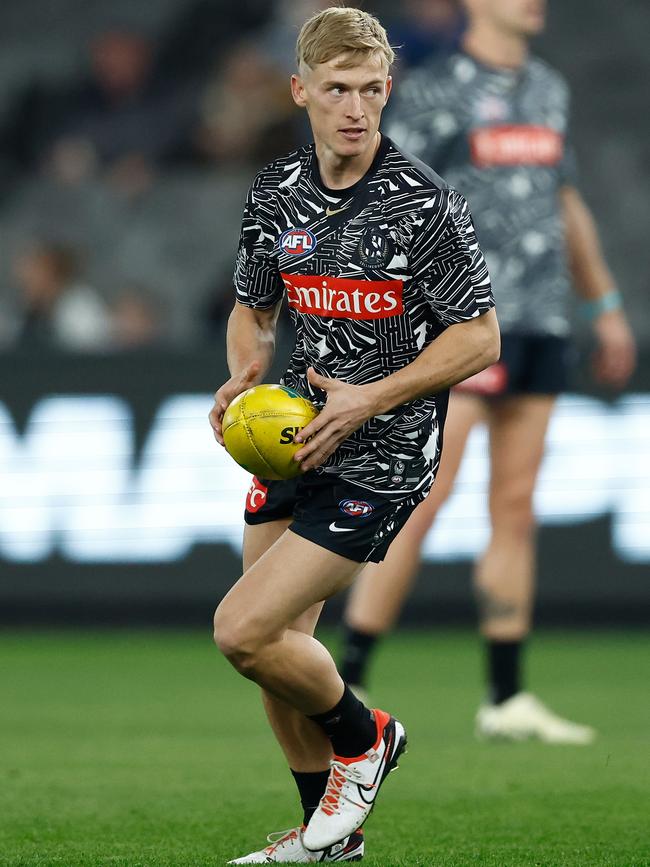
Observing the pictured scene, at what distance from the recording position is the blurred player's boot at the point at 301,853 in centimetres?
447

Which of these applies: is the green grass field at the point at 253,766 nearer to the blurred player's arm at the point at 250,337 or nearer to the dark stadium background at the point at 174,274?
the dark stadium background at the point at 174,274

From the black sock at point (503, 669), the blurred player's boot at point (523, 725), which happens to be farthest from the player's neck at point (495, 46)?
the blurred player's boot at point (523, 725)

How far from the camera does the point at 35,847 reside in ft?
15.2

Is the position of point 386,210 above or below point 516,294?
Answer: above

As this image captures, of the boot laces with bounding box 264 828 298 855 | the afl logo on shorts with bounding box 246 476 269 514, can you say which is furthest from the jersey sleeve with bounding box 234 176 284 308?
the boot laces with bounding box 264 828 298 855

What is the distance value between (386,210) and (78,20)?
12.8 meters

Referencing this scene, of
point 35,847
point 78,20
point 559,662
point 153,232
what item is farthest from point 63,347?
point 78,20

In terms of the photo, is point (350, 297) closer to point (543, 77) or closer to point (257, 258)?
point (257, 258)

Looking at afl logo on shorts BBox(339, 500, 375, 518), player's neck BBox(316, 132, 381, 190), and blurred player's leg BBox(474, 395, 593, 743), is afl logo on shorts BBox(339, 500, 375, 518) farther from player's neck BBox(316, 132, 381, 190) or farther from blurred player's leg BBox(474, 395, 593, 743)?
blurred player's leg BBox(474, 395, 593, 743)

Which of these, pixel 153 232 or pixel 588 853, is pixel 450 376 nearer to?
pixel 588 853

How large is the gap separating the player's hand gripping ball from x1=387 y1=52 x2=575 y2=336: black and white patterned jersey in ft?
8.64

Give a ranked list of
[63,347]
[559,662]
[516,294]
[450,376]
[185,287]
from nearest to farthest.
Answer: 1. [450,376]
2. [516,294]
3. [559,662]
4. [63,347]
5. [185,287]

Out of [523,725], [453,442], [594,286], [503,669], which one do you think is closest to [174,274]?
[594,286]

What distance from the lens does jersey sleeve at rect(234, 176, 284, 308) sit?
15.1 ft
